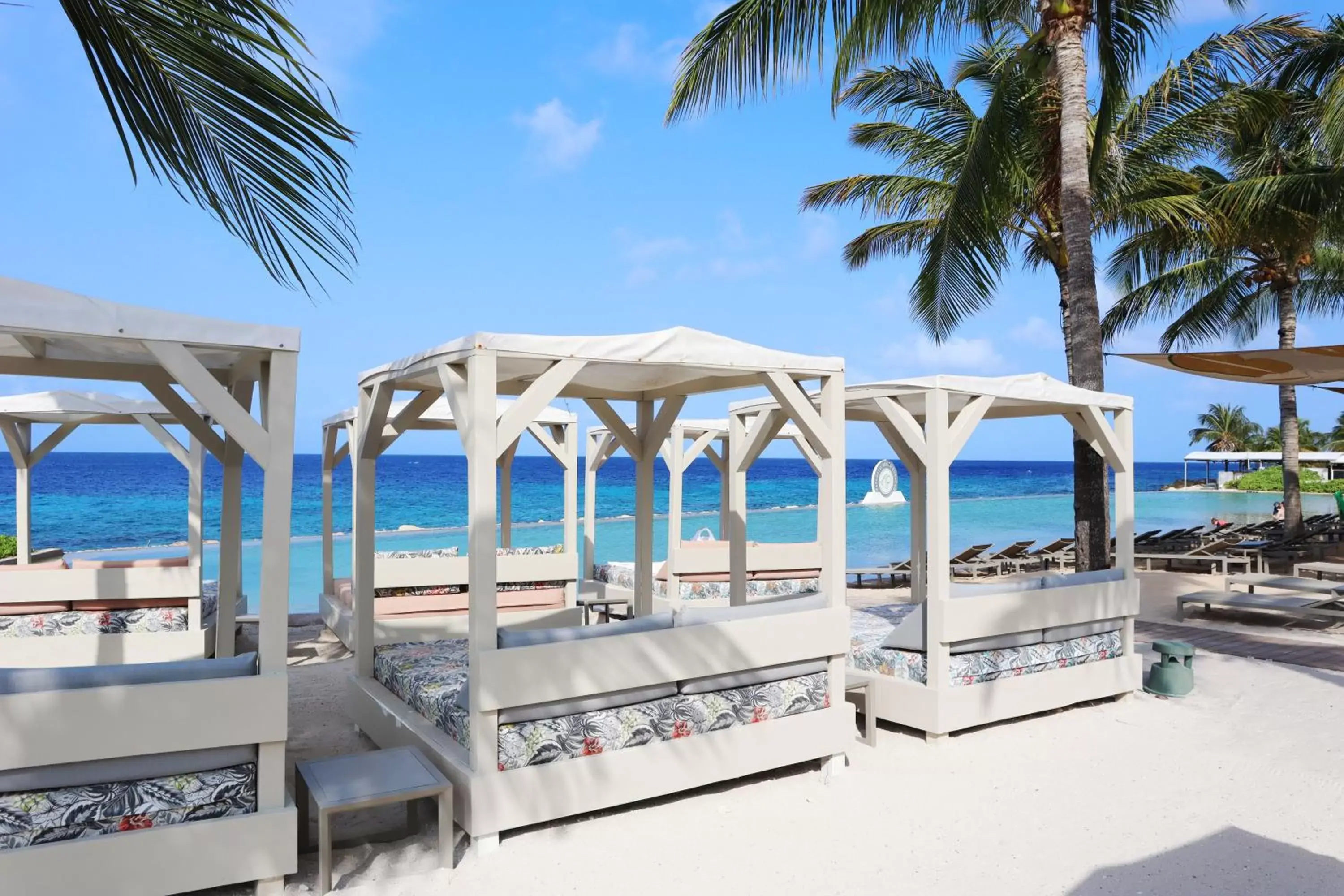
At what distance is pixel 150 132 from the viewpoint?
5.50 feet

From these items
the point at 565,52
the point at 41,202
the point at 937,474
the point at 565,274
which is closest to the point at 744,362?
the point at 937,474

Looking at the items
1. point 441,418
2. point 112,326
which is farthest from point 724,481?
point 112,326

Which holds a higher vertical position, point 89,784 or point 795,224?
point 795,224

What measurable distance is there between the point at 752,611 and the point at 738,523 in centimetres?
249

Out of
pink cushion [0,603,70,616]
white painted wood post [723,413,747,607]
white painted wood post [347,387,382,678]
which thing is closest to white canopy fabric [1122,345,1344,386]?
white painted wood post [723,413,747,607]

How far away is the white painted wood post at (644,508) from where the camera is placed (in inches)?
280

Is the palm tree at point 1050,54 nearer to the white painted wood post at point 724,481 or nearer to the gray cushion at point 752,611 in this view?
the gray cushion at point 752,611

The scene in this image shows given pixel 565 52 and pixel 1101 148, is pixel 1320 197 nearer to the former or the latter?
pixel 1101 148

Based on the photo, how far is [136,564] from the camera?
7.69 m

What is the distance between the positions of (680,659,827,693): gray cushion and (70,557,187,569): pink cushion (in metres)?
5.16

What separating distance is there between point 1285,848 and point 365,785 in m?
4.16

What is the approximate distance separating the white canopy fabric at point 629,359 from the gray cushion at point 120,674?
1.65 meters

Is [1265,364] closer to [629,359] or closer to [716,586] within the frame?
[716,586]

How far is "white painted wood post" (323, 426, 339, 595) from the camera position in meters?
10.2
